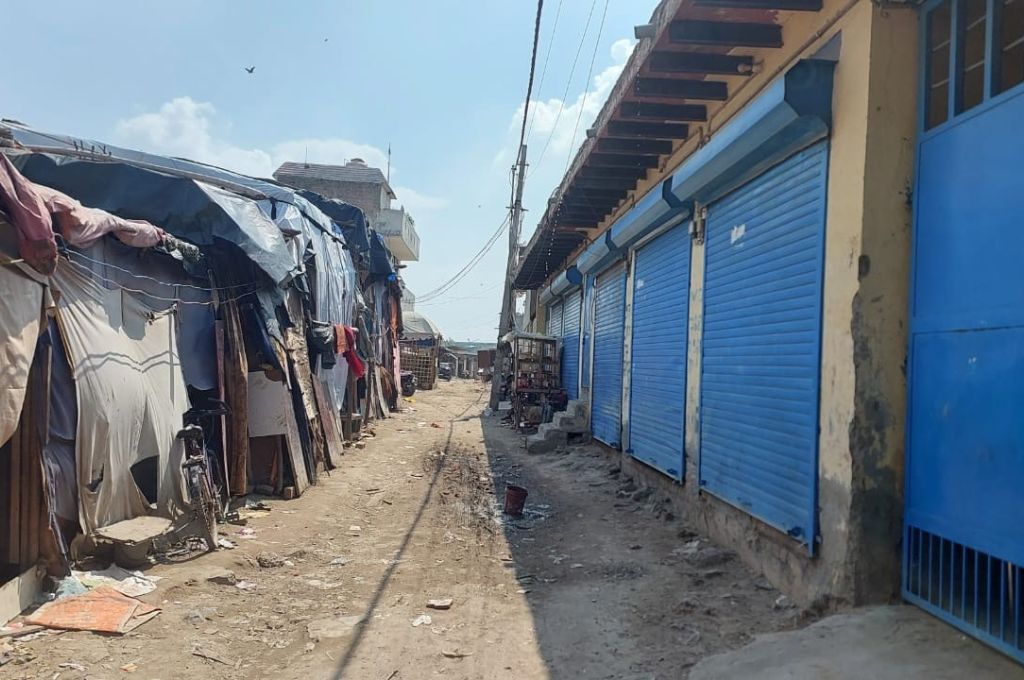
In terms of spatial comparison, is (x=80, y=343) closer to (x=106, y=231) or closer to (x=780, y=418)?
(x=106, y=231)

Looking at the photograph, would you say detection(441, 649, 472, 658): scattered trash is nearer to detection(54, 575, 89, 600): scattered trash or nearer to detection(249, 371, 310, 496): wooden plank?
detection(54, 575, 89, 600): scattered trash

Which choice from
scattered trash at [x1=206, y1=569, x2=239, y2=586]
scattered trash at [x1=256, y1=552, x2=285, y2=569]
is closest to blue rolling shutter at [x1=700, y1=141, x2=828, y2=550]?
scattered trash at [x1=256, y1=552, x2=285, y2=569]

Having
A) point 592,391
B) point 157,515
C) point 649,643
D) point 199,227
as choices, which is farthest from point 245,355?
point 592,391

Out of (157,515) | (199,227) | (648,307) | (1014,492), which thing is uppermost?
(199,227)

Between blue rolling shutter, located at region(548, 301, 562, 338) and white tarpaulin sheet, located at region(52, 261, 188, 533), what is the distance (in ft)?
39.1

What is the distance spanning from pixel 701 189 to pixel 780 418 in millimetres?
2585

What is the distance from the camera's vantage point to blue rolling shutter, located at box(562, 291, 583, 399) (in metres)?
14.0

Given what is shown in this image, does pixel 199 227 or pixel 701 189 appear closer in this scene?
pixel 701 189

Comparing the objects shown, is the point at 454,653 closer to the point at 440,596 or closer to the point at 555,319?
the point at 440,596

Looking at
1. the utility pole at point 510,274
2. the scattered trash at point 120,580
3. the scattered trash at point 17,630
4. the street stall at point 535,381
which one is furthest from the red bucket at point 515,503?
the utility pole at point 510,274

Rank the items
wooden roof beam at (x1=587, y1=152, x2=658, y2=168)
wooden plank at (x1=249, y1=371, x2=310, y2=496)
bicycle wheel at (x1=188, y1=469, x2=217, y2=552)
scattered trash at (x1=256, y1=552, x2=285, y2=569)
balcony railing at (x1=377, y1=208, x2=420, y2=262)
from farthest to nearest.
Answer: balcony railing at (x1=377, y1=208, x2=420, y2=262) → wooden roof beam at (x1=587, y1=152, x2=658, y2=168) → wooden plank at (x1=249, y1=371, x2=310, y2=496) → bicycle wheel at (x1=188, y1=469, x2=217, y2=552) → scattered trash at (x1=256, y1=552, x2=285, y2=569)

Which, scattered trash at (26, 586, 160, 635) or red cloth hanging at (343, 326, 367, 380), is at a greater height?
red cloth hanging at (343, 326, 367, 380)

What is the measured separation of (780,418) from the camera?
475cm

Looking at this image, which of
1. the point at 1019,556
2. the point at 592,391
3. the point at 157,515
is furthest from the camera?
the point at 592,391
